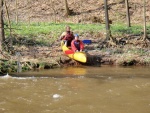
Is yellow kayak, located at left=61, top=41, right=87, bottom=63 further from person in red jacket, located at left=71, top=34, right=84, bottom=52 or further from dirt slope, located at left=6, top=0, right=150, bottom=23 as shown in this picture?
dirt slope, located at left=6, top=0, right=150, bottom=23

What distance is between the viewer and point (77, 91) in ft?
30.5

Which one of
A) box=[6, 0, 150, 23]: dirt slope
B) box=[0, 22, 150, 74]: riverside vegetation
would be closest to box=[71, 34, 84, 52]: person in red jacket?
box=[0, 22, 150, 74]: riverside vegetation

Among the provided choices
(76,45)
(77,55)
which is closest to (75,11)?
(76,45)

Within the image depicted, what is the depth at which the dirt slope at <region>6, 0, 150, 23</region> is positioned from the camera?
1034 inches

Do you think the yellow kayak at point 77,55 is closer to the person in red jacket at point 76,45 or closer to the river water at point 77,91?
the person in red jacket at point 76,45

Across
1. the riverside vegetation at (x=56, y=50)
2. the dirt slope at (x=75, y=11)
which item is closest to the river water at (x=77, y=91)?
the riverside vegetation at (x=56, y=50)

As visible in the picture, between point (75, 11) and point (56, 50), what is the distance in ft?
44.6

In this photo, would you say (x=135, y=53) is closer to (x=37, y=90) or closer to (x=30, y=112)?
(x=37, y=90)

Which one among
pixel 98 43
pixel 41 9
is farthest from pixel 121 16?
pixel 98 43

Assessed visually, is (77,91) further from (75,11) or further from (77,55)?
(75,11)

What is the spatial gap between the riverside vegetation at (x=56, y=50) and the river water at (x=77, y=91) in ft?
2.50

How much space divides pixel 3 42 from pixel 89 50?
3860 millimetres

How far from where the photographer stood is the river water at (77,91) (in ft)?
25.3

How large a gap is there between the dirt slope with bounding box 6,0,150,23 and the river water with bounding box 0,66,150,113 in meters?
13.9
